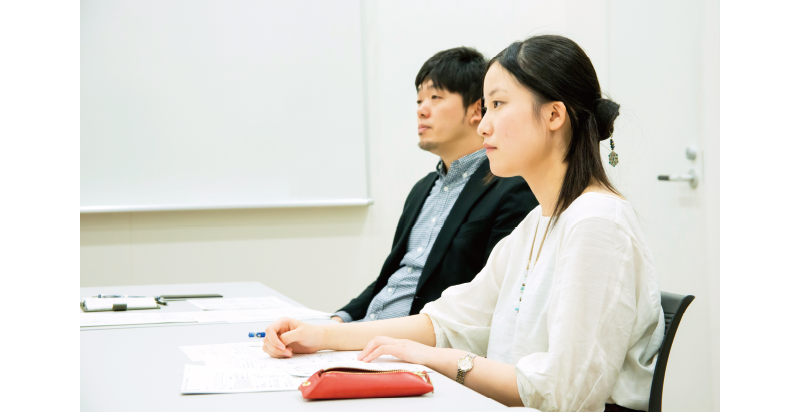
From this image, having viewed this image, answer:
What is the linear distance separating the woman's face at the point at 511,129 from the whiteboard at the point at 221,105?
7.32 feet

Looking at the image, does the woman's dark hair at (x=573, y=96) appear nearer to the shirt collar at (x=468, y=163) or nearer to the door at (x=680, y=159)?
the shirt collar at (x=468, y=163)

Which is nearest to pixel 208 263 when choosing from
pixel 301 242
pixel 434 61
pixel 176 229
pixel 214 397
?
pixel 176 229

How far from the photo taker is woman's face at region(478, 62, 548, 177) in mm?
1183

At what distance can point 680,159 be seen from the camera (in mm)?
2455

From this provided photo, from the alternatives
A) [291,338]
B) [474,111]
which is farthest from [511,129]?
[474,111]

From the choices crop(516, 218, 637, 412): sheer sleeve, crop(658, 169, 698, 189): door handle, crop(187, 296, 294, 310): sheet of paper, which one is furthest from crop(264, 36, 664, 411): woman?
crop(658, 169, 698, 189): door handle

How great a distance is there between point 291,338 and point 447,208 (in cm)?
101

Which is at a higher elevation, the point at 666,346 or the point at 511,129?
the point at 511,129

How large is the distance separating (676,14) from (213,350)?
214cm

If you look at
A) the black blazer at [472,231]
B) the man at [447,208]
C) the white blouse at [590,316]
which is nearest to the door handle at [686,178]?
the man at [447,208]

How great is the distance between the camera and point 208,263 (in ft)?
10.9

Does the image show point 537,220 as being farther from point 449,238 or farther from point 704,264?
point 704,264

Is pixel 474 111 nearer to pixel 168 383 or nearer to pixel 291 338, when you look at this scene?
pixel 291 338

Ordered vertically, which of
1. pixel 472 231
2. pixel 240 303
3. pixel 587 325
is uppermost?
pixel 472 231
